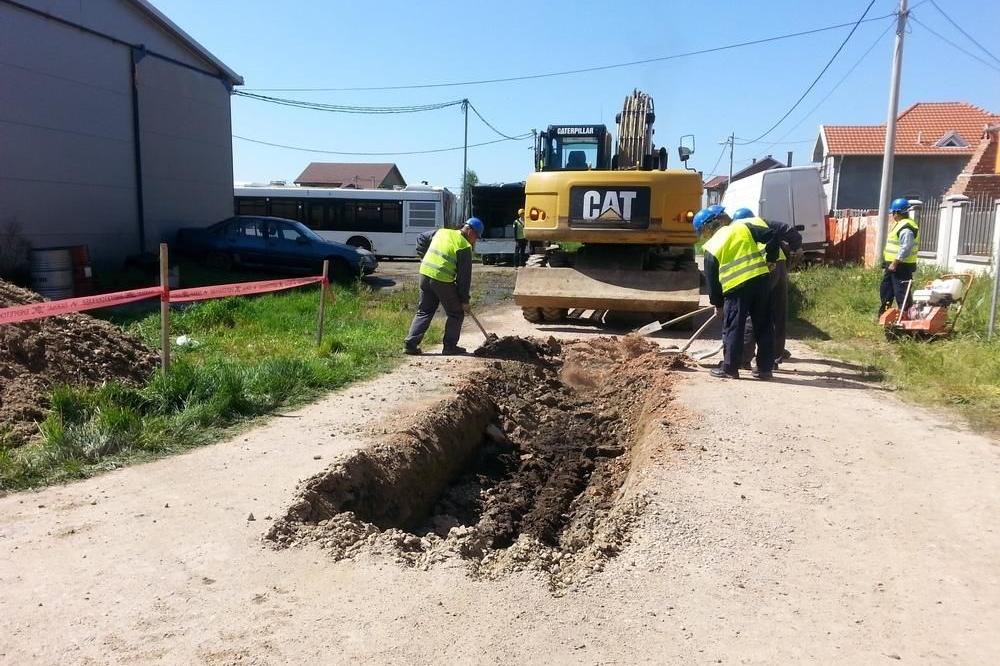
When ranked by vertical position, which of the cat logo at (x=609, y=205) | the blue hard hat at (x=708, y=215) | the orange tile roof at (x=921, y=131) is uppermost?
the orange tile roof at (x=921, y=131)

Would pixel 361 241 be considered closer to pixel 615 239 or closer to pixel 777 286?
pixel 615 239

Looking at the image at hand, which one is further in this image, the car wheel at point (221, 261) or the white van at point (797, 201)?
the white van at point (797, 201)

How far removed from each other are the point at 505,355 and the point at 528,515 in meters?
3.71

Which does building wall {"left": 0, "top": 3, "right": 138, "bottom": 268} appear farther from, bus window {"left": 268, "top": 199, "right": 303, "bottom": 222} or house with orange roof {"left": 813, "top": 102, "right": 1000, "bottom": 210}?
house with orange roof {"left": 813, "top": 102, "right": 1000, "bottom": 210}

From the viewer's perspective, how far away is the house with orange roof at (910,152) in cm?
3491

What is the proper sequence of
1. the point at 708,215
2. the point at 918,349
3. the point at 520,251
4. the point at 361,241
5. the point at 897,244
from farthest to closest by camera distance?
the point at 361,241 < the point at 520,251 < the point at 897,244 < the point at 918,349 < the point at 708,215

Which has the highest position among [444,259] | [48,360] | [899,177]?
[899,177]

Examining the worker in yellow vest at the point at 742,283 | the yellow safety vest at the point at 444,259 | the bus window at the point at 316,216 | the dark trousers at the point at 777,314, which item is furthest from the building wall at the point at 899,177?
the yellow safety vest at the point at 444,259

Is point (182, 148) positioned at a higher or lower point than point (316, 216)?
higher

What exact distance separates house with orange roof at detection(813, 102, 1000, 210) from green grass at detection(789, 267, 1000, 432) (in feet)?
80.6

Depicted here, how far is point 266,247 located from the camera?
1762 cm

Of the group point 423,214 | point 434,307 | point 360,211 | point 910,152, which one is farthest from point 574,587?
point 910,152

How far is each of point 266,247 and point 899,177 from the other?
101 ft

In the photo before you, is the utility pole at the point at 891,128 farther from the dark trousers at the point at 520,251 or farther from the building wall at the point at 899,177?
the building wall at the point at 899,177
